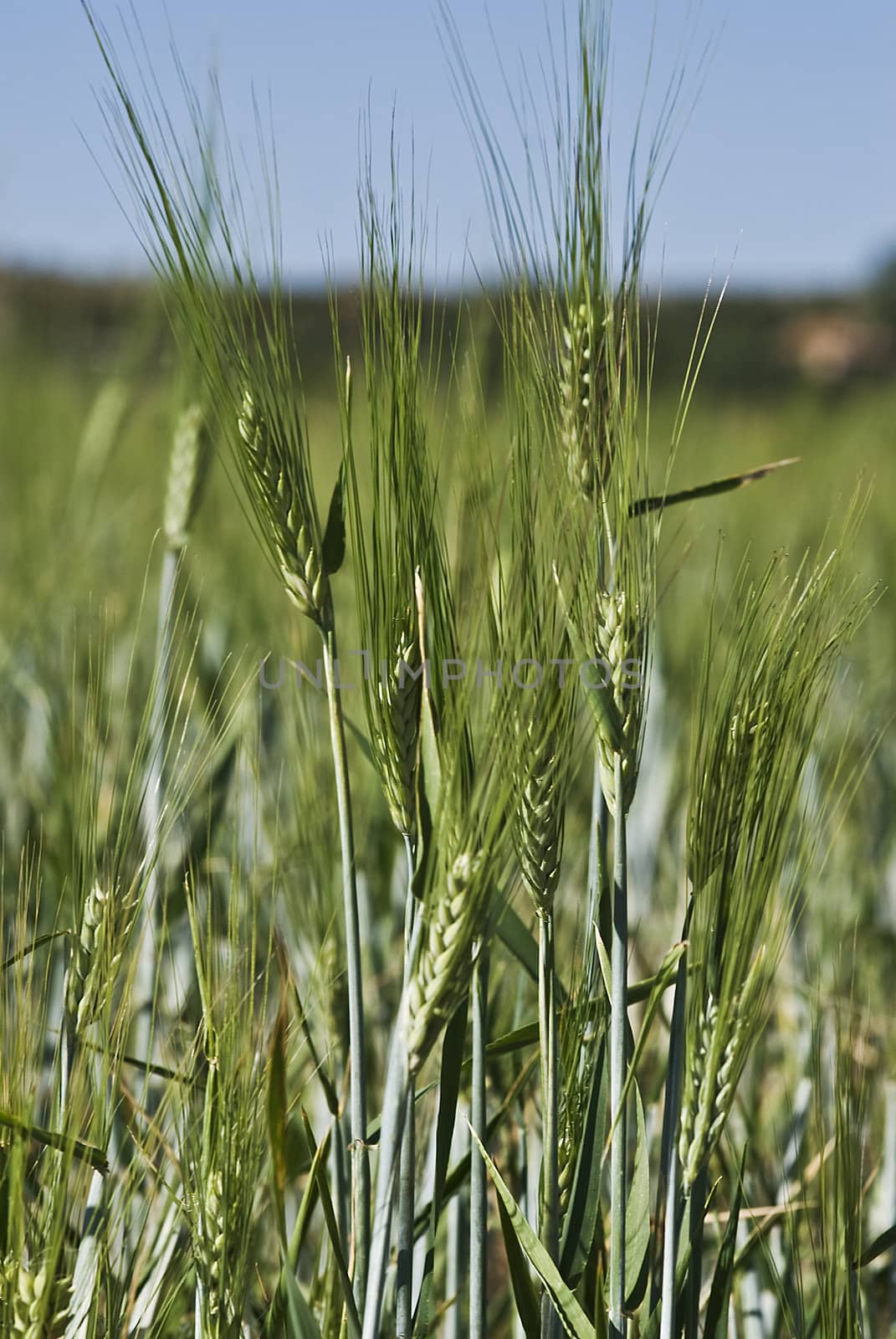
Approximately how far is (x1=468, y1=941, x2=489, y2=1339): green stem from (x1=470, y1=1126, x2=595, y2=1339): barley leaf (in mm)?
11

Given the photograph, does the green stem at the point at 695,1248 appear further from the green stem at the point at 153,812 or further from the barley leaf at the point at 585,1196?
the green stem at the point at 153,812

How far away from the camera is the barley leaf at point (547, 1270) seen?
382 mm

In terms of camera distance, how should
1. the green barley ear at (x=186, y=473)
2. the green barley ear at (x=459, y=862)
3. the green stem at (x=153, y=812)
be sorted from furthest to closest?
the green barley ear at (x=186, y=473) < the green stem at (x=153, y=812) < the green barley ear at (x=459, y=862)

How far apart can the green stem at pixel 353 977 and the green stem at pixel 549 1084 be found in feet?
0.20

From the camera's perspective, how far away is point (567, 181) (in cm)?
40

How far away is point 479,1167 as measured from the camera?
0.40 meters

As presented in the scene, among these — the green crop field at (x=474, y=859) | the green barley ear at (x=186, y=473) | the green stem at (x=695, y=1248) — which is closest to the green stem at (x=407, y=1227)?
the green crop field at (x=474, y=859)

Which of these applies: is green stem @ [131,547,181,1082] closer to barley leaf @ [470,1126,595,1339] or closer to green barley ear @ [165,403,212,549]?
green barley ear @ [165,403,212,549]

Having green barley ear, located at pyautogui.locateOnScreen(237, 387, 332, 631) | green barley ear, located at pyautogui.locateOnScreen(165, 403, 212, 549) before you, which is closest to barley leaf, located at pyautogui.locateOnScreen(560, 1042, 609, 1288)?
green barley ear, located at pyautogui.locateOnScreen(237, 387, 332, 631)

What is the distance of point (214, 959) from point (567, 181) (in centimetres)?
34

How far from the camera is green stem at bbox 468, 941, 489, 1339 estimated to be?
39 cm

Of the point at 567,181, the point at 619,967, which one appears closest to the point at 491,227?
the point at 567,181

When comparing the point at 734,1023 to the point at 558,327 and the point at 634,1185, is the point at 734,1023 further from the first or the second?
the point at 558,327

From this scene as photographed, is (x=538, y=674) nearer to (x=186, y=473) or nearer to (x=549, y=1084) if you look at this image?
(x=549, y=1084)
